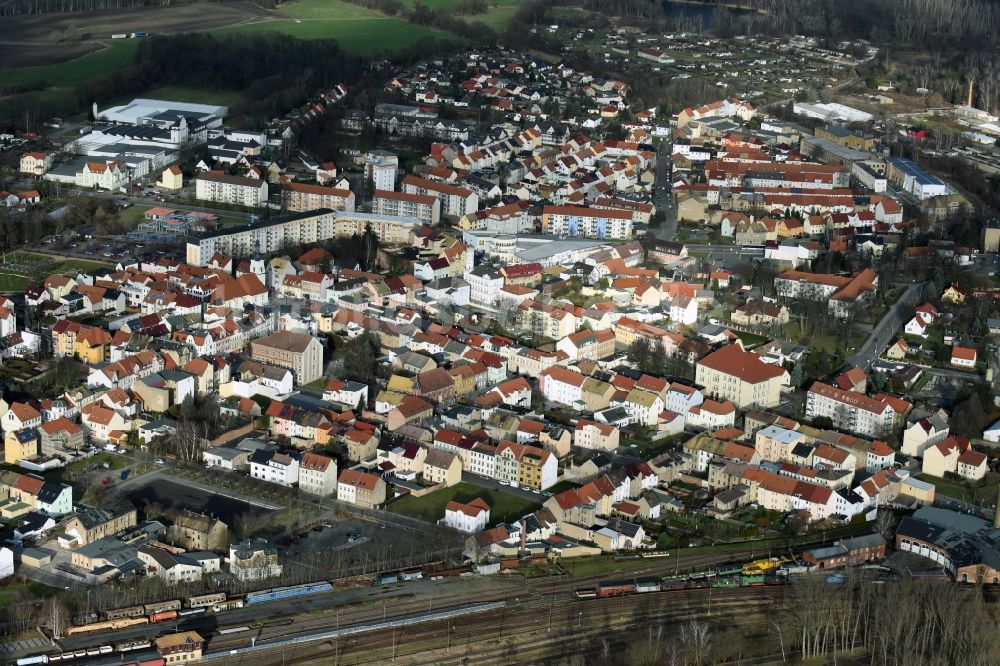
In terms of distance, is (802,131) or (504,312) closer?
(504,312)

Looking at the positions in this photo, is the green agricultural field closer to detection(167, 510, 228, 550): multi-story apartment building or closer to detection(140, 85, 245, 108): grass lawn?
detection(140, 85, 245, 108): grass lawn

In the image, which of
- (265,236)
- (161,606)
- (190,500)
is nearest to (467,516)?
(190,500)

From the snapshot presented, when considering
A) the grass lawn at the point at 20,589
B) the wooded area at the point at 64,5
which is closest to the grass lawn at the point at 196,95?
the wooded area at the point at 64,5

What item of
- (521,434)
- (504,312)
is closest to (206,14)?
(504,312)

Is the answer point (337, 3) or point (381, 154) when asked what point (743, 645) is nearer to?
point (381, 154)

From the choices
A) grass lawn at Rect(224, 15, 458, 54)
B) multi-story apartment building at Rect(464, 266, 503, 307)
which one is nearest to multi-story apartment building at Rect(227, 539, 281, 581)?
multi-story apartment building at Rect(464, 266, 503, 307)

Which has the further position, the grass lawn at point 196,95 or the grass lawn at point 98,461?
the grass lawn at point 196,95

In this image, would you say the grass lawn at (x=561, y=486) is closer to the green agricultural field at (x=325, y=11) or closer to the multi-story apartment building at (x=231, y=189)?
the multi-story apartment building at (x=231, y=189)
